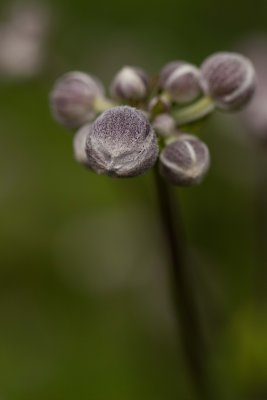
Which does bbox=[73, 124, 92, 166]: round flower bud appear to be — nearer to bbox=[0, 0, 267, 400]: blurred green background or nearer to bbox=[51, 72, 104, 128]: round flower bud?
bbox=[51, 72, 104, 128]: round flower bud

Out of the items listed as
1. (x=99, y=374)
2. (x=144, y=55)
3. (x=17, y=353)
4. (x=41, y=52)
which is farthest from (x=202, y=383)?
(x=144, y=55)

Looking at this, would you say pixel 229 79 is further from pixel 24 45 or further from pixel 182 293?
pixel 24 45

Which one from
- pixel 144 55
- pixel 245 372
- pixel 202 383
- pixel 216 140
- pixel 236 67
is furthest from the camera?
pixel 144 55

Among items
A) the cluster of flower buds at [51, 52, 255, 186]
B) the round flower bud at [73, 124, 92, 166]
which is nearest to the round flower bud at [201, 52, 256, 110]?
the cluster of flower buds at [51, 52, 255, 186]

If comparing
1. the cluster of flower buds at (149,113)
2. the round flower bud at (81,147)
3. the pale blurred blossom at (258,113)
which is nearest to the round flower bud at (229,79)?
the cluster of flower buds at (149,113)

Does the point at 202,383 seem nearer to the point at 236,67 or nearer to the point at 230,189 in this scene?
the point at 236,67

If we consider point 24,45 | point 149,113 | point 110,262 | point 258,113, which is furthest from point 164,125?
point 110,262

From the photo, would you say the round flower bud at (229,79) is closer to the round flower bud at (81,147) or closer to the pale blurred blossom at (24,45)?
the round flower bud at (81,147)
